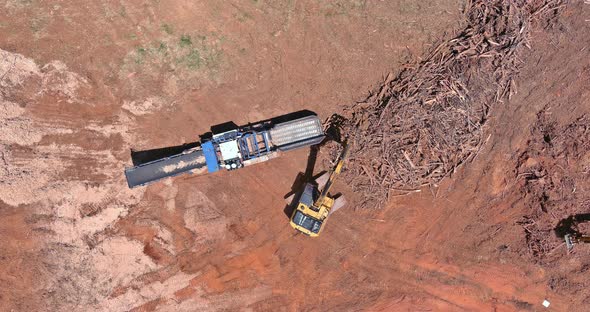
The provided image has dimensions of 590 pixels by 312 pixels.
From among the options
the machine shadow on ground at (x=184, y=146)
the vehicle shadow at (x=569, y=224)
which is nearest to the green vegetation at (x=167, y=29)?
the machine shadow on ground at (x=184, y=146)

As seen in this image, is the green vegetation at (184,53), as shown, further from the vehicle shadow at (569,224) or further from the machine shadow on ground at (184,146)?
the vehicle shadow at (569,224)

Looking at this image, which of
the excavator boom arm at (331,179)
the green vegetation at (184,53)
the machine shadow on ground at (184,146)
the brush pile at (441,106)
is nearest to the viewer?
the excavator boom arm at (331,179)

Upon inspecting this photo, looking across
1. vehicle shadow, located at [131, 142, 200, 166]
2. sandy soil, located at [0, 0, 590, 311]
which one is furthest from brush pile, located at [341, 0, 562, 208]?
vehicle shadow, located at [131, 142, 200, 166]

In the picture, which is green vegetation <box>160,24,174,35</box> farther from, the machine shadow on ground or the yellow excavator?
the yellow excavator

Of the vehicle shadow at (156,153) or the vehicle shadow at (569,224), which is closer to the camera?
the vehicle shadow at (156,153)

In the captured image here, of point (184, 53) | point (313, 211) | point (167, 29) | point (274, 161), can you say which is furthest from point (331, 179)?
point (167, 29)

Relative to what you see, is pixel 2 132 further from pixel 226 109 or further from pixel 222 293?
pixel 222 293
